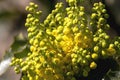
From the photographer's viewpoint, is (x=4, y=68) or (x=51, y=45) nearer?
(x=51, y=45)

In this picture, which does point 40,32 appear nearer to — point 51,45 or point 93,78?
point 51,45

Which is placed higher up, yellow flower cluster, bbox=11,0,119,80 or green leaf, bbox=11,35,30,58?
green leaf, bbox=11,35,30,58

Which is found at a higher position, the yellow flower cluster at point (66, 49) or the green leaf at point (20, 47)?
the green leaf at point (20, 47)

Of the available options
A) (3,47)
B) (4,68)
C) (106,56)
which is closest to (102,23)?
(106,56)

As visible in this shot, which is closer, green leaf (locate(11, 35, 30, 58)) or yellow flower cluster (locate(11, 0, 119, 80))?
yellow flower cluster (locate(11, 0, 119, 80))

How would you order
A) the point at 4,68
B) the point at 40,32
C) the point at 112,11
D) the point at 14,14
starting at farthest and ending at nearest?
the point at 14,14
the point at 112,11
the point at 4,68
the point at 40,32

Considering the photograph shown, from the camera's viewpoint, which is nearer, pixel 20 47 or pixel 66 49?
pixel 66 49

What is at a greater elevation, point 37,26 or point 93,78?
point 37,26

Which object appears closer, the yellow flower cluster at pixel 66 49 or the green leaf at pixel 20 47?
the yellow flower cluster at pixel 66 49
